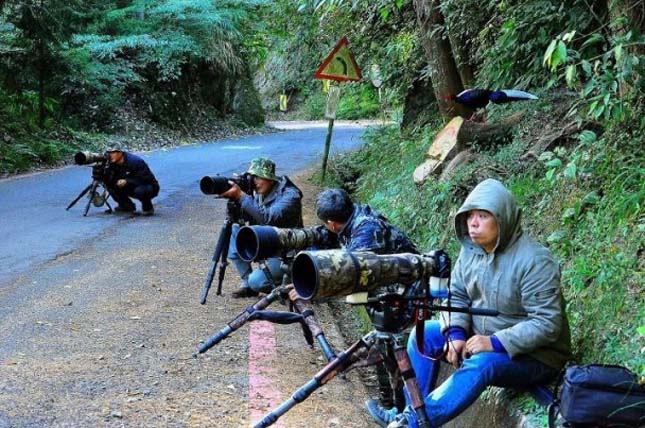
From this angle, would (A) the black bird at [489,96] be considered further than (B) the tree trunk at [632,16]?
Yes

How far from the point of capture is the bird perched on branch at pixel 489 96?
6.78 meters

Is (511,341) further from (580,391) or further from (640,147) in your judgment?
(640,147)

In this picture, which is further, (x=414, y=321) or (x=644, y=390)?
(x=414, y=321)

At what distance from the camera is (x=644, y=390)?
2.85m

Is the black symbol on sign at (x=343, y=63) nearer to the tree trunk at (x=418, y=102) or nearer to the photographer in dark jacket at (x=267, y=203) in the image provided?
the tree trunk at (x=418, y=102)

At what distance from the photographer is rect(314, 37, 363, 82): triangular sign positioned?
10938 millimetres

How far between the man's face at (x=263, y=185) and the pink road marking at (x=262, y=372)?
1.10 metres

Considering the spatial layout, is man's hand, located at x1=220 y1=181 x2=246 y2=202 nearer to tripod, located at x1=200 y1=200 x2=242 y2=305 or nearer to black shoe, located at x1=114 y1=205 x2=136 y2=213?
tripod, located at x1=200 y1=200 x2=242 y2=305

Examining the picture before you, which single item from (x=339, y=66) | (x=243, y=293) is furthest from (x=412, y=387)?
(x=339, y=66)

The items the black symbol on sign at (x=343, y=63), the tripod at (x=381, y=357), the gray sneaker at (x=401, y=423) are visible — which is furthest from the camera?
the black symbol on sign at (x=343, y=63)

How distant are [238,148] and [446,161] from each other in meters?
13.8

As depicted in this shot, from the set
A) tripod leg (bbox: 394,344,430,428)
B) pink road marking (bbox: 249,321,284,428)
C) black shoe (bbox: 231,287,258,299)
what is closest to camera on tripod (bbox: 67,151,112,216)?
black shoe (bbox: 231,287,258,299)

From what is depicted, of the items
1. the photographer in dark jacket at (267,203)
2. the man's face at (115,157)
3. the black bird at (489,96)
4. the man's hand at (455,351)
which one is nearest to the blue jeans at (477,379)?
the man's hand at (455,351)

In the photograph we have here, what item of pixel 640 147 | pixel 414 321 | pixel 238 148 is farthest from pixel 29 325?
pixel 238 148
